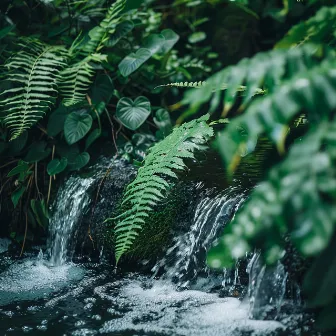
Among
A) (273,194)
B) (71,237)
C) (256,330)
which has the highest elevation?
(273,194)

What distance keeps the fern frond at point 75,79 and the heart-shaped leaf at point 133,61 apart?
168 mm

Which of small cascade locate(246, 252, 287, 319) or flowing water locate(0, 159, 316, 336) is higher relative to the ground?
small cascade locate(246, 252, 287, 319)

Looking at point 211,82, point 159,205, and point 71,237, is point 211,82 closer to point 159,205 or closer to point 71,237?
point 159,205

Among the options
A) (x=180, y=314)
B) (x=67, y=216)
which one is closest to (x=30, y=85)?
(x=67, y=216)

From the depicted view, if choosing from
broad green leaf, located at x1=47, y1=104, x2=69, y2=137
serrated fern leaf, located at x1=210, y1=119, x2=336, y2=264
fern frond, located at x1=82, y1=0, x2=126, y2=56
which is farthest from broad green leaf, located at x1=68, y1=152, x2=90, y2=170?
serrated fern leaf, located at x1=210, y1=119, x2=336, y2=264

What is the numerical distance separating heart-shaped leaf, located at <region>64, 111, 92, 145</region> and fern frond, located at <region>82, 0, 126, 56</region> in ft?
1.73

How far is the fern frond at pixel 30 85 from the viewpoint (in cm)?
358

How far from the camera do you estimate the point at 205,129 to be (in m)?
3.08

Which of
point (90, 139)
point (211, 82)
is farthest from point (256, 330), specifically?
point (90, 139)

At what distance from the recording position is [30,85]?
3.69 meters

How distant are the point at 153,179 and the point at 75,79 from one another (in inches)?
48.6

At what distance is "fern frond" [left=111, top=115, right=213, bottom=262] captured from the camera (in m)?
2.90

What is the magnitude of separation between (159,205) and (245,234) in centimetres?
185

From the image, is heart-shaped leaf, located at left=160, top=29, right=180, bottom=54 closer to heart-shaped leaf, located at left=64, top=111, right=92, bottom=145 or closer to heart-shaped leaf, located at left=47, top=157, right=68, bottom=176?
heart-shaped leaf, located at left=64, top=111, right=92, bottom=145
